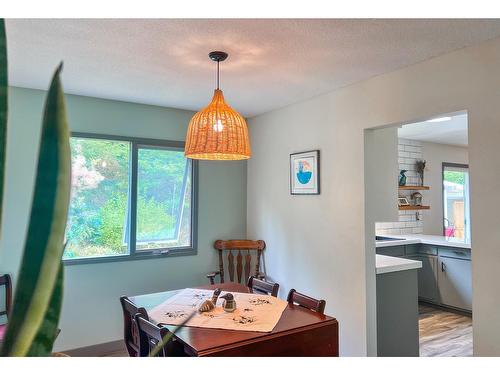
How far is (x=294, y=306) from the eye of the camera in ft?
7.06

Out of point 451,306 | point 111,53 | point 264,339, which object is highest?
point 111,53

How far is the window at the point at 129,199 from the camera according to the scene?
120 inches

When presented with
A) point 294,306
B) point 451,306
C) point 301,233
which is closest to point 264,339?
point 294,306

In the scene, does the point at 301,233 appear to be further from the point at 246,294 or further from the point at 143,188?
the point at 143,188

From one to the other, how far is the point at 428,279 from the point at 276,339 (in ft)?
11.1

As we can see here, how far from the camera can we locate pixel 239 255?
374 centimetres

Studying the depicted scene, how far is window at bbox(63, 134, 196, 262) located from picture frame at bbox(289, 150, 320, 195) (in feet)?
3.58

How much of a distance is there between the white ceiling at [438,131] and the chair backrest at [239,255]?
7.61 ft

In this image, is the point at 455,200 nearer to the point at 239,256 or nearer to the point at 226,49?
the point at 239,256

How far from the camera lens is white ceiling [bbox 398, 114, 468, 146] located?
13.5ft

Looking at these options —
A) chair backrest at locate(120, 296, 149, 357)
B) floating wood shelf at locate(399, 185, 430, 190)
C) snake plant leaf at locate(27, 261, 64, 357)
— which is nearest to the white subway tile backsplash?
floating wood shelf at locate(399, 185, 430, 190)

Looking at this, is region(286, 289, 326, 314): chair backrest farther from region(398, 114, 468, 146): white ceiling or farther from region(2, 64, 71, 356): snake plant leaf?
region(398, 114, 468, 146): white ceiling

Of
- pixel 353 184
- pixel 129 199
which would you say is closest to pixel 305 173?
pixel 353 184
